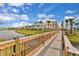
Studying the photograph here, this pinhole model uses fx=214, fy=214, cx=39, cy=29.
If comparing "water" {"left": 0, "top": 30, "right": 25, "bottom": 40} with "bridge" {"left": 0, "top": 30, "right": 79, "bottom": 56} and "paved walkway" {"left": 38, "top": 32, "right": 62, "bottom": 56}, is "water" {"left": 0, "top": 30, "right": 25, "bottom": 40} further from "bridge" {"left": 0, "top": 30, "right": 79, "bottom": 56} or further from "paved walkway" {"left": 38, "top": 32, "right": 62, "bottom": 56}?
"paved walkway" {"left": 38, "top": 32, "right": 62, "bottom": 56}

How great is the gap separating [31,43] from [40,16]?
41 centimetres

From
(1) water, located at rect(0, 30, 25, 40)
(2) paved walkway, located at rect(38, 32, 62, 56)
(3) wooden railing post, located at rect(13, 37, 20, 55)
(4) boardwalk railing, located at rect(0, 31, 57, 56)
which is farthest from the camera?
(2) paved walkway, located at rect(38, 32, 62, 56)

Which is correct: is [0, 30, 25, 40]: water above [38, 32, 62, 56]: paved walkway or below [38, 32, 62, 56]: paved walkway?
above

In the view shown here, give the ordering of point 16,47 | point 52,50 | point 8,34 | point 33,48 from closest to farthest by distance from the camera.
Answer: point 16,47 → point 8,34 → point 33,48 → point 52,50

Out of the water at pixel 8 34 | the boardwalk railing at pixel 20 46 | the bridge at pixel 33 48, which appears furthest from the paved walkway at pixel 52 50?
the water at pixel 8 34

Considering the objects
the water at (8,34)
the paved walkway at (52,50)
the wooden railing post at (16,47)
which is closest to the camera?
the wooden railing post at (16,47)

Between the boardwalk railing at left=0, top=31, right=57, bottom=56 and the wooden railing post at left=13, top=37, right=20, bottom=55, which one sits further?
the wooden railing post at left=13, top=37, right=20, bottom=55

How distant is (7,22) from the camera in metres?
2.92

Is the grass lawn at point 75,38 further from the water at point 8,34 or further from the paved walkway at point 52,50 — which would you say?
the water at point 8,34

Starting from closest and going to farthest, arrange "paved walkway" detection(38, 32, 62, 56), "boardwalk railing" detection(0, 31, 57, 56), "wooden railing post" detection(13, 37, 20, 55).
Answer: "boardwalk railing" detection(0, 31, 57, 56) → "wooden railing post" detection(13, 37, 20, 55) → "paved walkway" detection(38, 32, 62, 56)

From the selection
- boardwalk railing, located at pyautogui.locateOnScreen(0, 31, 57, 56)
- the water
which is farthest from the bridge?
the water

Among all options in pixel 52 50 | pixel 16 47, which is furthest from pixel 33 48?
pixel 16 47

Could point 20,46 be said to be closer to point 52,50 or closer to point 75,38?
point 52,50

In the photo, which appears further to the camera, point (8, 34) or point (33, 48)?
point (33, 48)
